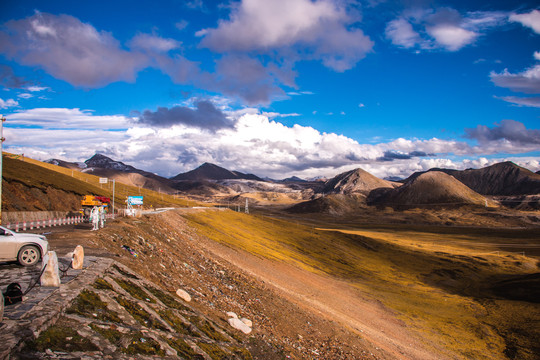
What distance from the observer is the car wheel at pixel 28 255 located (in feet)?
54.9

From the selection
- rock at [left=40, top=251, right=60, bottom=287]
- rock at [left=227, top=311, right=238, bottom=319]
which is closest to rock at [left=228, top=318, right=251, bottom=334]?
rock at [left=227, top=311, right=238, bottom=319]

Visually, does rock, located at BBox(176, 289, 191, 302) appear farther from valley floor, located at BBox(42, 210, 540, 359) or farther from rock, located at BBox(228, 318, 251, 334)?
rock, located at BBox(228, 318, 251, 334)

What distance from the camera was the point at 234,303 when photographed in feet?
78.9

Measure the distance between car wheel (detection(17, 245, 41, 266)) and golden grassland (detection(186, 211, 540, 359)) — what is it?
39.3 m

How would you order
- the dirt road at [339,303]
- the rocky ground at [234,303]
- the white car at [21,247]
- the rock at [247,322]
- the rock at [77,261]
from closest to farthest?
1. the rock at [77,261]
2. the white car at [21,247]
3. the rocky ground at [234,303]
4. the rock at [247,322]
5. the dirt road at [339,303]

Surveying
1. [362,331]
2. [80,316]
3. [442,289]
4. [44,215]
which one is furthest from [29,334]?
[442,289]

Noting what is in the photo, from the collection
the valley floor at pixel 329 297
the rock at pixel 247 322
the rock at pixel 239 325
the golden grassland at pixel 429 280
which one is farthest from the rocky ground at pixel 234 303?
the golden grassland at pixel 429 280

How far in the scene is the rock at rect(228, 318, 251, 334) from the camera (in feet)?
62.5

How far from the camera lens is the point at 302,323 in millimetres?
26812

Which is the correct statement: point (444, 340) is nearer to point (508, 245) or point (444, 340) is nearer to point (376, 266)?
point (376, 266)

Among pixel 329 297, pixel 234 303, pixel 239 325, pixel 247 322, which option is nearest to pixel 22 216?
pixel 234 303

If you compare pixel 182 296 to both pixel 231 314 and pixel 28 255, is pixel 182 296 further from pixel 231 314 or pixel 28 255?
pixel 28 255

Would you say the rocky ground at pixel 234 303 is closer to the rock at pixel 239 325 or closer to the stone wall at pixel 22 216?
the rock at pixel 239 325

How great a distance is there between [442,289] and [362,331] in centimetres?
4761
